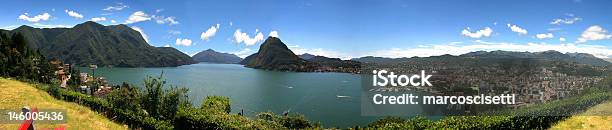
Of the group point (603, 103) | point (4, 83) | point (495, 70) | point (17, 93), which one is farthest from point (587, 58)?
point (4, 83)

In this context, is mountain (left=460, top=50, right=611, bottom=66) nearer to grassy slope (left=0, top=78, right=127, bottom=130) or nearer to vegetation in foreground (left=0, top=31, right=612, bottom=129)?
vegetation in foreground (left=0, top=31, right=612, bottom=129)

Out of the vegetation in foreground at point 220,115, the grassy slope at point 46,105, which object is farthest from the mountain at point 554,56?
the grassy slope at point 46,105

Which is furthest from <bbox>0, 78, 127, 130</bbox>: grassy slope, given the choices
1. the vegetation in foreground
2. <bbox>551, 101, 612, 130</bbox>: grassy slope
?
<bbox>551, 101, 612, 130</bbox>: grassy slope

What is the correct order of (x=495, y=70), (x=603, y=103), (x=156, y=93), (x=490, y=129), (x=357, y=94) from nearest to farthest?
(x=490, y=129), (x=603, y=103), (x=495, y=70), (x=156, y=93), (x=357, y=94)

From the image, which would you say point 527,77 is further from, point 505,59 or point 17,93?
point 17,93

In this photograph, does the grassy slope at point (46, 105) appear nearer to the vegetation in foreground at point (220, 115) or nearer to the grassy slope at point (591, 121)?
the vegetation in foreground at point (220, 115)

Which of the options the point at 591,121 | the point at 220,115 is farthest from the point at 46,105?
the point at 591,121
